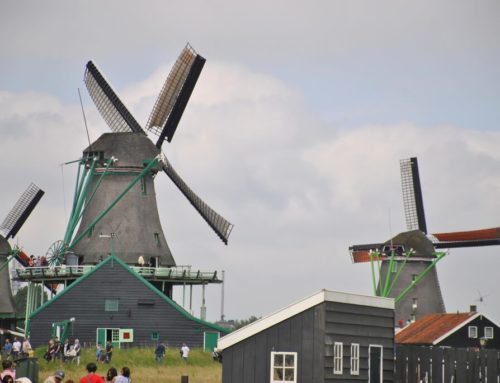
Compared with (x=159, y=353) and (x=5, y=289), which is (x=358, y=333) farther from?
(x=5, y=289)

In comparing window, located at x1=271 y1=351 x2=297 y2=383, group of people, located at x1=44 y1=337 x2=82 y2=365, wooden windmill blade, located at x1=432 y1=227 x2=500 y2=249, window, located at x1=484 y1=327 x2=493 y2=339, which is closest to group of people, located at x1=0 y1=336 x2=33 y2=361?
group of people, located at x1=44 y1=337 x2=82 y2=365

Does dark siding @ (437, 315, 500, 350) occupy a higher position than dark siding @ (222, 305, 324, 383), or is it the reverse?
dark siding @ (437, 315, 500, 350)

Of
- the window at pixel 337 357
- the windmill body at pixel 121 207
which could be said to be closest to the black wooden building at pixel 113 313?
the windmill body at pixel 121 207

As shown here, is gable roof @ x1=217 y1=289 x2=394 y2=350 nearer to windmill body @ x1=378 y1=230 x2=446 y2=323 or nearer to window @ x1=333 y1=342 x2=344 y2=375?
window @ x1=333 y1=342 x2=344 y2=375

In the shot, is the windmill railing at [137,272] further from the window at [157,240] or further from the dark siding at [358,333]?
the dark siding at [358,333]

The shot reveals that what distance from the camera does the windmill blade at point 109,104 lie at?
6694cm

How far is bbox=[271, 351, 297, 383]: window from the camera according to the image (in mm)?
35969

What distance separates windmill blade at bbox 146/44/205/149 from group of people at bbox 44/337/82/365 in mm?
17372

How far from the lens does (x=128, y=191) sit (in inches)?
2584

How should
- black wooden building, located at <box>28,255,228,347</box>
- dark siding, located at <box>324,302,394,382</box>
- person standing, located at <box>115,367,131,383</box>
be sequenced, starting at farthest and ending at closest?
black wooden building, located at <box>28,255,228,347</box>
dark siding, located at <box>324,302,394,382</box>
person standing, located at <box>115,367,131,383</box>

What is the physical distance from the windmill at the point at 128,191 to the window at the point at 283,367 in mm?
28835

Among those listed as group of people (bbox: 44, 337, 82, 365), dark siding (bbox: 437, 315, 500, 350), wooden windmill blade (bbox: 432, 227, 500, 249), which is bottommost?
group of people (bbox: 44, 337, 82, 365)

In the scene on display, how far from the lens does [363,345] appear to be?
125ft

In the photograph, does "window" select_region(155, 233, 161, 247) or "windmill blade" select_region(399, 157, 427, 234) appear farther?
"windmill blade" select_region(399, 157, 427, 234)
